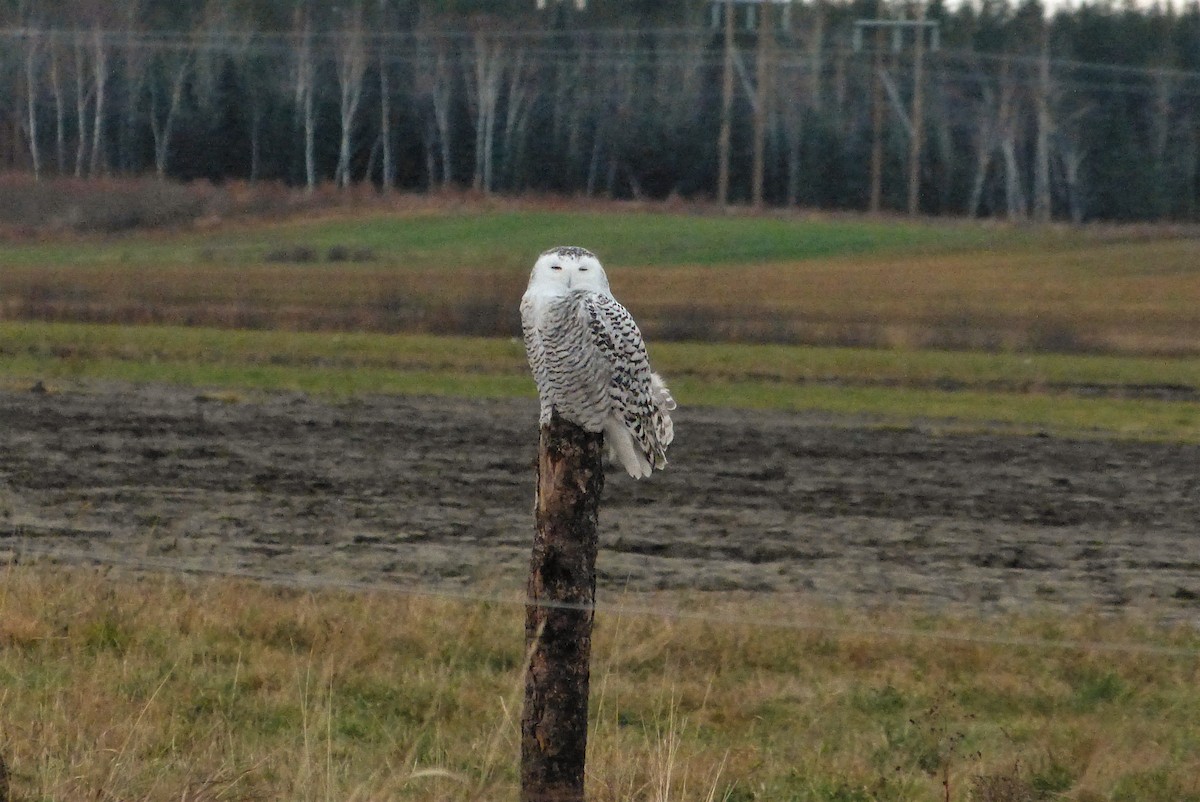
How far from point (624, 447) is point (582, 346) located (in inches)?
22.4

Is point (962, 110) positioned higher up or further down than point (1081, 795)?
higher up

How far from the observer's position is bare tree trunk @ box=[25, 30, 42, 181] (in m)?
38.0

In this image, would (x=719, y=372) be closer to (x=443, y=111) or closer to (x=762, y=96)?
(x=443, y=111)

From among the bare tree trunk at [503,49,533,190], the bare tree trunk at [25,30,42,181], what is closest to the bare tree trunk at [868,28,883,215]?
the bare tree trunk at [503,49,533,190]

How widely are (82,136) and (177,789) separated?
34.4 metres

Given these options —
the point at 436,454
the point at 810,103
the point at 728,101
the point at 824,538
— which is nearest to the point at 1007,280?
the point at 728,101

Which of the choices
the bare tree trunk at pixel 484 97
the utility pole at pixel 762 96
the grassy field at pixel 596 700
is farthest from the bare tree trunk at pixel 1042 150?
the grassy field at pixel 596 700

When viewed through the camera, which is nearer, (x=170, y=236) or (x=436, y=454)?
(x=436, y=454)

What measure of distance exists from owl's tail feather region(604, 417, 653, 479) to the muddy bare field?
11.2ft

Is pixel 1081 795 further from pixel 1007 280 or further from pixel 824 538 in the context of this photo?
pixel 1007 280

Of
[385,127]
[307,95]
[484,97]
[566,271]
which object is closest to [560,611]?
[566,271]

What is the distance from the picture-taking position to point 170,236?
4447cm

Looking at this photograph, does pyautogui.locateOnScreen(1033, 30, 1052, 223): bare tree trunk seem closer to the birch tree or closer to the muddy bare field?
the birch tree

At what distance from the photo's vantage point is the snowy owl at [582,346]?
5.93 m
